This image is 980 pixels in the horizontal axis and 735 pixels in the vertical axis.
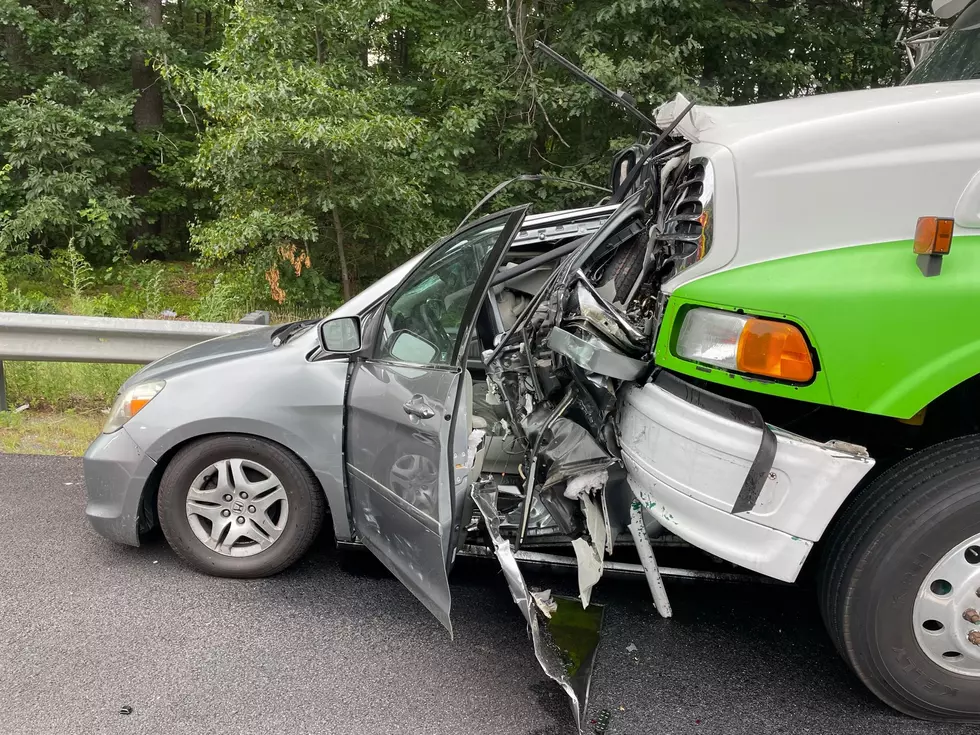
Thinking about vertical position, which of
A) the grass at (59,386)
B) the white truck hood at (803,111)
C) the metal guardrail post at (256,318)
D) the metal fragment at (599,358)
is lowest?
the grass at (59,386)

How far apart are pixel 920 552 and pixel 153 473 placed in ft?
9.76

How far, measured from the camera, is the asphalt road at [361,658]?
253cm

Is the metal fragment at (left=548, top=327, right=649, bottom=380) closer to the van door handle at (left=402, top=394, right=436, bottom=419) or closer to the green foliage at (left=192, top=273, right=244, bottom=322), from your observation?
the van door handle at (left=402, top=394, right=436, bottom=419)

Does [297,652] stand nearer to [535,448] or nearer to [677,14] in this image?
[535,448]

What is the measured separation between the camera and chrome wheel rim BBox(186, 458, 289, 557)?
3309 millimetres

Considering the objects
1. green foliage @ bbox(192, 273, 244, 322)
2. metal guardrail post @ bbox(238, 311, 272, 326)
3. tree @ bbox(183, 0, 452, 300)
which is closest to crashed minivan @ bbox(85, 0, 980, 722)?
metal guardrail post @ bbox(238, 311, 272, 326)

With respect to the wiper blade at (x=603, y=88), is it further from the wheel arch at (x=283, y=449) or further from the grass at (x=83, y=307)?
the grass at (x=83, y=307)

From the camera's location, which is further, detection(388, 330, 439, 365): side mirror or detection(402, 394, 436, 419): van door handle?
detection(388, 330, 439, 365): side mirror

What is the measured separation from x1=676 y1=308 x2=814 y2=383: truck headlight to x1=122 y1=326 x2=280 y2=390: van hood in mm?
1951

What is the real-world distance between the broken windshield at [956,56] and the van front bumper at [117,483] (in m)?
3.78

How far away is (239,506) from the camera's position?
131 inches

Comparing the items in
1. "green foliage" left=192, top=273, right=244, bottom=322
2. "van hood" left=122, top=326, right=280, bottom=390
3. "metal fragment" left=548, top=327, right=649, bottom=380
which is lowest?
"green foliage" left=192, top=273, right=244, bottom=322

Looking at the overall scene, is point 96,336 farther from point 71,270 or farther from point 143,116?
point 143,116

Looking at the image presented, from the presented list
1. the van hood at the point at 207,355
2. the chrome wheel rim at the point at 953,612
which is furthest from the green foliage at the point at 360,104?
the chrome wheel rim at the point at 953,612
